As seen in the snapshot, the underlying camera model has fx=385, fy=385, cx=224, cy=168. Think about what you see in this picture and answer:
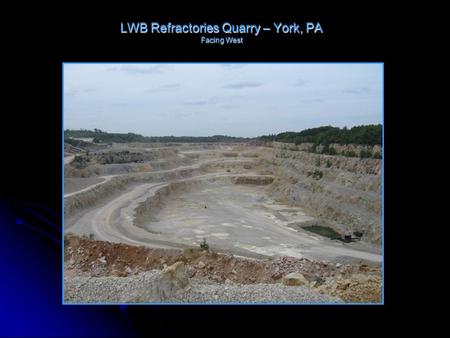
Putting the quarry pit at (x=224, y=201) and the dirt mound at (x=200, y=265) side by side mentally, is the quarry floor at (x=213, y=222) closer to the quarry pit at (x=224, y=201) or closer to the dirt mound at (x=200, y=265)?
the quarry pit at (x=224, y=201)

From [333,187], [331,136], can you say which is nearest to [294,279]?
[333,187]

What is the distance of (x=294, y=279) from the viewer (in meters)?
6.04

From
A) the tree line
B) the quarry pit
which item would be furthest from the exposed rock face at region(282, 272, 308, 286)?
the tree line

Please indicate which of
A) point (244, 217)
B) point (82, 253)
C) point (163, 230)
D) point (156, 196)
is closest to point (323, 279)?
point (244, 217)

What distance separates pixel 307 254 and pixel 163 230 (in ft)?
8.30

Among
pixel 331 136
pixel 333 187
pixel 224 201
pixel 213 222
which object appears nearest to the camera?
pixel 213 222

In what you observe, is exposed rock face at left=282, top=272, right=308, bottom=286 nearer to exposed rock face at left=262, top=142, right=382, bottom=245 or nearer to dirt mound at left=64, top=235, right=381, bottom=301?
dirt mound at left=64, top=235, right=381, bottom=301

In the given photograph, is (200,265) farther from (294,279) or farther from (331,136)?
(331,136)

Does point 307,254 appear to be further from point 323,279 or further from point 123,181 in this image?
point 123,181

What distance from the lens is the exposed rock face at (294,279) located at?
19.7 feet

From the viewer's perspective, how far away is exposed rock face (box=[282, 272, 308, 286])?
599 cm

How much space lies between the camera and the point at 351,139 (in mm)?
7129
